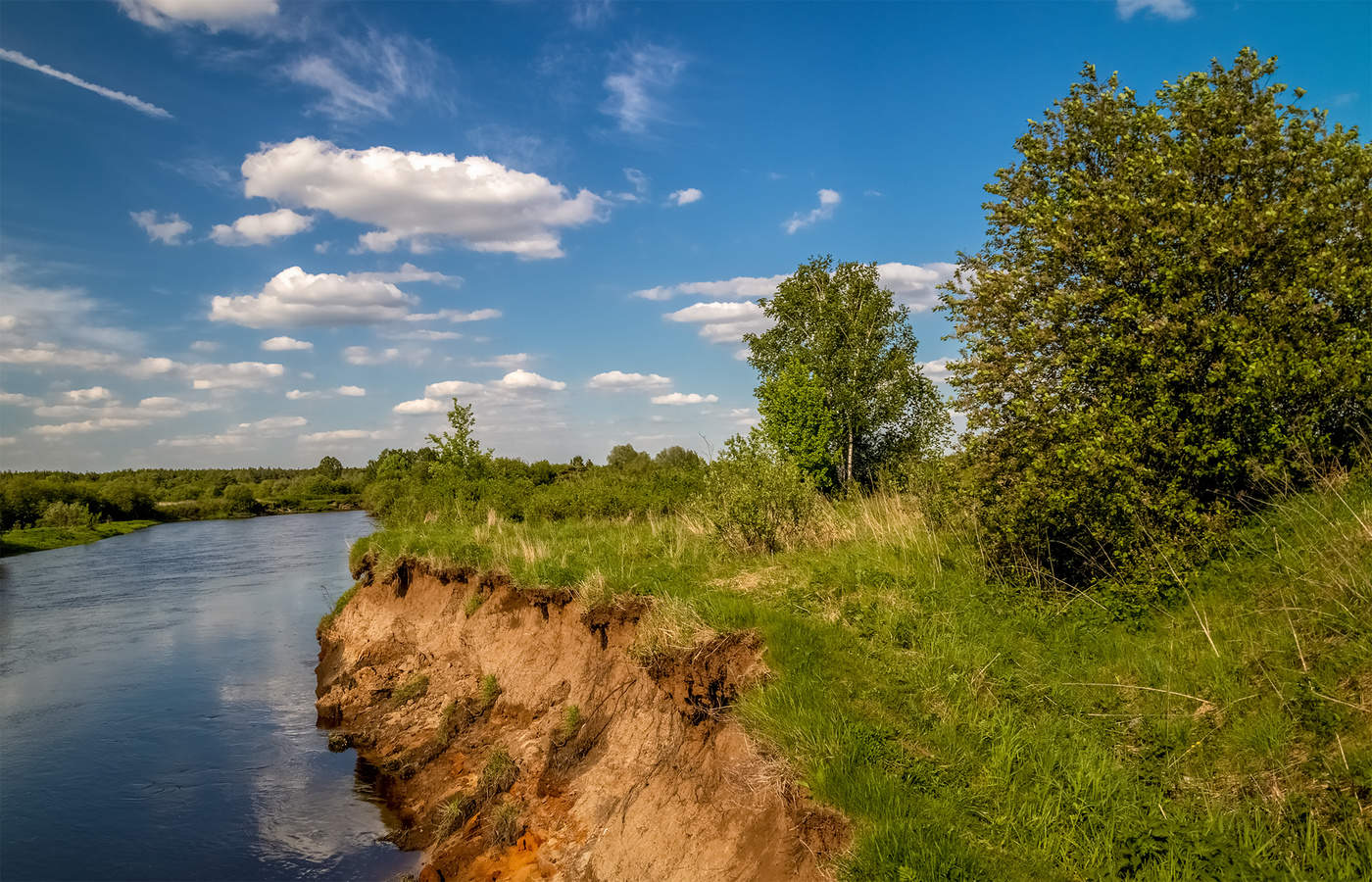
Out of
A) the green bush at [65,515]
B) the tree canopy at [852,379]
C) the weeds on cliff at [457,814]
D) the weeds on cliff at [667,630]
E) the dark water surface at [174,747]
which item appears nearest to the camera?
the weeds on cliff at [667,630]

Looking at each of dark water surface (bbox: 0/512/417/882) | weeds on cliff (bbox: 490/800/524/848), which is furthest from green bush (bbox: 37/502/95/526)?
weeds on cliff (bbox: 490/800/524/848)

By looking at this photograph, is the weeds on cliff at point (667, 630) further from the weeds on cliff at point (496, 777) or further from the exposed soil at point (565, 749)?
the weeds on cliff at point (496, 777)

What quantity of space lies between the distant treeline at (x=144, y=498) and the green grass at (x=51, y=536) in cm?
264

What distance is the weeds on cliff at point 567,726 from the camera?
10.6 metres

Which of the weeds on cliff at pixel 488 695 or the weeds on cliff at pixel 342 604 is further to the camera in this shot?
the weeds on cliff at pixel 342 604

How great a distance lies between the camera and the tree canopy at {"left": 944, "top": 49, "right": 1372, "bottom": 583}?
737 cm

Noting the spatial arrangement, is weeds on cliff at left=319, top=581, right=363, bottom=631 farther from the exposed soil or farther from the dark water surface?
the exposed soil

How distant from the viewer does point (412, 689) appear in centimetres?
1538

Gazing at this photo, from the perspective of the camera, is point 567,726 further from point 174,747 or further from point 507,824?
point 174,747

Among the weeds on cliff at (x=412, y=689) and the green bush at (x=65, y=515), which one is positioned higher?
the green bush at (x=65, y=515)

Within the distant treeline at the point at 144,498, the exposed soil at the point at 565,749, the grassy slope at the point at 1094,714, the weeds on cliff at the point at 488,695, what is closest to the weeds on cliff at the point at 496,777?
the exposed soil at the point at 565,749

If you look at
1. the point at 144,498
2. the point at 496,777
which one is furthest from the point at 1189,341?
the point at 144,498

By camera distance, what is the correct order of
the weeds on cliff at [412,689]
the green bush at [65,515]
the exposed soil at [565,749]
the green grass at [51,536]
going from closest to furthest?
1. the exposed soil at [565,749]
2. the weeds on cliff at [412,689]
3. the green grass at [51,536]
4. the green bush at [65,515]

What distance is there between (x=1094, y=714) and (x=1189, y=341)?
4329mm
